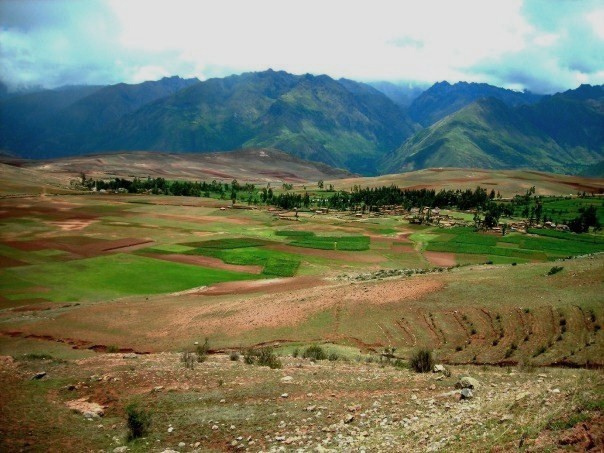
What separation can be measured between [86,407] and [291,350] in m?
16.9

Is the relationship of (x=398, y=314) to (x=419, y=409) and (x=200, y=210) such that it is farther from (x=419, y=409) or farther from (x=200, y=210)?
(x=200, y=210)

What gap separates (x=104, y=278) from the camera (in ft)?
235

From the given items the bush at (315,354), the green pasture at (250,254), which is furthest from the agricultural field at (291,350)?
the green pasture at (250,254)

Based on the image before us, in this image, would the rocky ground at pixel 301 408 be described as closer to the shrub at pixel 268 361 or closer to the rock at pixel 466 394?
the rock at pixel 466 394

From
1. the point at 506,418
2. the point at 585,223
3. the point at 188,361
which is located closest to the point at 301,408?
the point at 506,418

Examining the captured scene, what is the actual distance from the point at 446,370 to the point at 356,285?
27314mm

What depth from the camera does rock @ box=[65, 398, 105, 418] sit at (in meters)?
21.0

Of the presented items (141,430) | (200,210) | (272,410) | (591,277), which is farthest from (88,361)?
(200,210)

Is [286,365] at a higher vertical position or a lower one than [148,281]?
higher

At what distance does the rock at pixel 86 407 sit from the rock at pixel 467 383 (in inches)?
685

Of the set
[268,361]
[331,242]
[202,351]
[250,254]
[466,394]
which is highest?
[466,394]

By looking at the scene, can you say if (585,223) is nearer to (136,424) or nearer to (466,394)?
(466,394)

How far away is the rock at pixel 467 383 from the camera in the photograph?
2114 centimetres

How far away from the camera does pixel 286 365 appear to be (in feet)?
93.0
